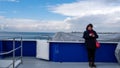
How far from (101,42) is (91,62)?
1.40 m

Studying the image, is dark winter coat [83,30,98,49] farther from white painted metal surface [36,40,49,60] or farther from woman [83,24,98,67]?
white painted metal surface [36,40,49,60]

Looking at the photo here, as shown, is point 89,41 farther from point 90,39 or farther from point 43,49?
point 43,49

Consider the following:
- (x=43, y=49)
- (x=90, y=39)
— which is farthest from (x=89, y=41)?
(x=43, y=49)

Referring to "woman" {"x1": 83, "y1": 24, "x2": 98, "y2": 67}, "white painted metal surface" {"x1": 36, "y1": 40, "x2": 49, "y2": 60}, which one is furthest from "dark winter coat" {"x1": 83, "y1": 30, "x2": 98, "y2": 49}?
"white painted metal surface" {"x1": 36, "y1": 40, "x2": 49, "y2": 60}

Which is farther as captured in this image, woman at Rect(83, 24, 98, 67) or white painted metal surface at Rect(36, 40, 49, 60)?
A: white painted metal surface at Rect(36, 40, 49, 60)

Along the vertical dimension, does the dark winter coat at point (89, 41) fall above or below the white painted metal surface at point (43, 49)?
above

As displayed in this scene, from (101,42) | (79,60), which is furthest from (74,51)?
(101,42)

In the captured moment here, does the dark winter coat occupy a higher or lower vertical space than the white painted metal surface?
higher

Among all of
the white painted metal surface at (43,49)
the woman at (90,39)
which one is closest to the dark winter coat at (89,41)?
the woman at (90,39)

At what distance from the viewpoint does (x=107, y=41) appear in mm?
11203

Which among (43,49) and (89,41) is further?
(43,49)

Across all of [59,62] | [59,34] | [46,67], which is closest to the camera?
[46,67]

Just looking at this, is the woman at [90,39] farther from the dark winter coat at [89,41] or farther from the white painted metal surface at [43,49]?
the white painted metal surface at [43,49]

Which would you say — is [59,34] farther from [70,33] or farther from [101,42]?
[101,42]
